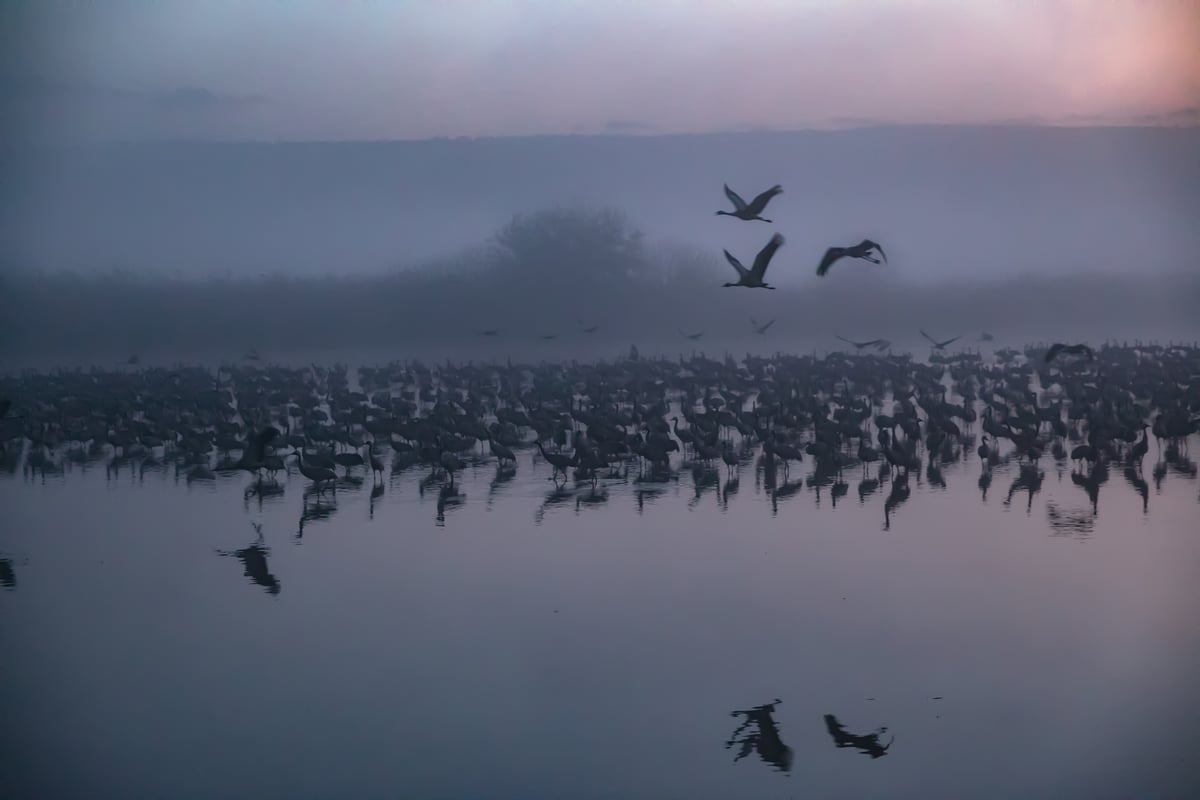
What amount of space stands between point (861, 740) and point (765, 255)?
23.3ft

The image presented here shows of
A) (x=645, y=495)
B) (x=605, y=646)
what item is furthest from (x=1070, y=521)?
(x=605, y=646)

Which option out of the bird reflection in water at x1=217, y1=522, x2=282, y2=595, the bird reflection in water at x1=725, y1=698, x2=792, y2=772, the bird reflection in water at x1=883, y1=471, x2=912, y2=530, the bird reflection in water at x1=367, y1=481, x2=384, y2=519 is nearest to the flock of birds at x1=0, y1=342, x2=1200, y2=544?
the bird reflection in water at x1=883, y1=471, x2=912, y2=530

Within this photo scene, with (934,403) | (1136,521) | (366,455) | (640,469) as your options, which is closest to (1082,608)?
(1136,521)

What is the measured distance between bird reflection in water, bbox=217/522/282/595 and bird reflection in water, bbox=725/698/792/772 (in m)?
4.24

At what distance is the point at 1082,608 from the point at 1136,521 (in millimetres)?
3026

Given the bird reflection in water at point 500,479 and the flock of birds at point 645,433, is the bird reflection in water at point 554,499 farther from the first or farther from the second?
the bird reflection in water at point 500,479

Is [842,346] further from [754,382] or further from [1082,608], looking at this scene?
[1082,608]

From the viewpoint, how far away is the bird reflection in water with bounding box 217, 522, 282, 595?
31.6ft

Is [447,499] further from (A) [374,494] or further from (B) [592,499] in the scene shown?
(B) [592,499]

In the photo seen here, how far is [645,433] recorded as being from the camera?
17297 mm

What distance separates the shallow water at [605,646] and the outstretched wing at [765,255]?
93.2 inches

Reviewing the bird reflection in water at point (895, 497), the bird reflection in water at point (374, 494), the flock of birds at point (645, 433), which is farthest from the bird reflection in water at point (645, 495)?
the bird reflection in water at point (374, 494)

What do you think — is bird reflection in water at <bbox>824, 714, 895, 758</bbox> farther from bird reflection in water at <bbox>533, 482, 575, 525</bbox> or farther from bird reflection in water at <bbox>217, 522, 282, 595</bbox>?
bird reflection in water at <bbox>533, 482, 575, 525</bbox>

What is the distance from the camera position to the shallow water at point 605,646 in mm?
6215
